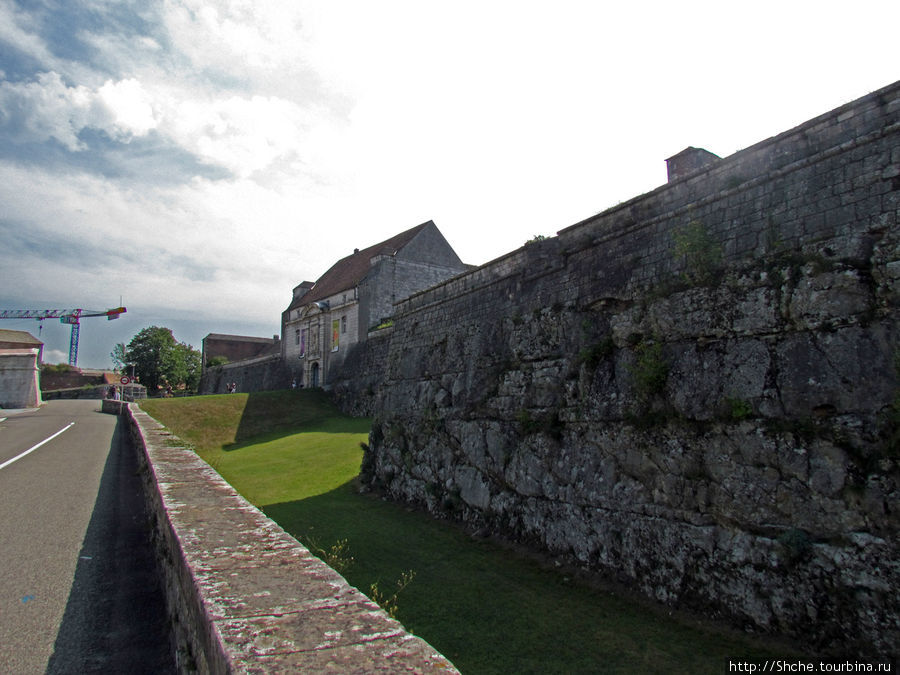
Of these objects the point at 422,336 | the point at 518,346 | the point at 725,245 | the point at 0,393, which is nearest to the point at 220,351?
the point at 0,393

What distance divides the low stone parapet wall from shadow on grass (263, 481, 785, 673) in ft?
10.3

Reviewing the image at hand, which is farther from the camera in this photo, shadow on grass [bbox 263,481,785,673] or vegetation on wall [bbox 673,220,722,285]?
vegetation on wall [bbox 673,220,722,285]

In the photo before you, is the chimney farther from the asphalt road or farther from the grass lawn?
the asphalt road

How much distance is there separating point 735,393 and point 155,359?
73.0 meters

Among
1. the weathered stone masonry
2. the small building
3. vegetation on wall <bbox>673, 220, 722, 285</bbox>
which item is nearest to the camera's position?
the weathered stone masonry

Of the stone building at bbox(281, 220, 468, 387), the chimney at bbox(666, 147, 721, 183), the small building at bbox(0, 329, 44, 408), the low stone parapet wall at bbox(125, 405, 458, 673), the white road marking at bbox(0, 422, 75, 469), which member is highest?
the stone building at bbox(281, 220, 468, 387)

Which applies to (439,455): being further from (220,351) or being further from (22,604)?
(220,351)

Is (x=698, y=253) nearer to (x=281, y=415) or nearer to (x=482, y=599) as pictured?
(x=482, y=599)

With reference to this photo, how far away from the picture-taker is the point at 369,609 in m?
2.71

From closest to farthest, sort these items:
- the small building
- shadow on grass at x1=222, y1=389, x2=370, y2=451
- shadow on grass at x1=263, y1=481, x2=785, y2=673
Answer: shadow on grass at x1=263, y1=481, x2=785, y2=673, shadow on grass at x1=222, y1=389, x2=370, y2=451, the small building

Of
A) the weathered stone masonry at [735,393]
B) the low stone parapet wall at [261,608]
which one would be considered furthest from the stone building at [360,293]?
the low stone parapet wall at [261,608]

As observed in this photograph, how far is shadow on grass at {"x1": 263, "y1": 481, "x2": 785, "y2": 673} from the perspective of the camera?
219 inches

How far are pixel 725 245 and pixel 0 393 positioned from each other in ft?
160

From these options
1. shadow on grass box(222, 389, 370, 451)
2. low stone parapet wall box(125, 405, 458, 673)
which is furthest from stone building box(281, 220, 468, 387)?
low stone parapet wall box(125, 405, 458, 673)
